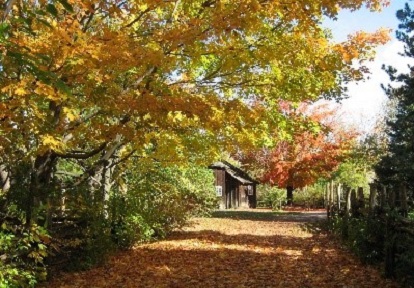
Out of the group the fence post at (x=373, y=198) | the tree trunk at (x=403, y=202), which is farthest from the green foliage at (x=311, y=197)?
the tree trunk at (x=403, y=202)

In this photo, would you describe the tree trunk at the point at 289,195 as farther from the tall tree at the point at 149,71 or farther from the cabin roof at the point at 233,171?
the tall tree at the point at 149,71

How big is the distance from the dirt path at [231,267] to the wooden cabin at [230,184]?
28771 millimetres

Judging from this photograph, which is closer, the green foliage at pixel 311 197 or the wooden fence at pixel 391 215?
the wooden fence at pixel 391 215

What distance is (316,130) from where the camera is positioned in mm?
13133

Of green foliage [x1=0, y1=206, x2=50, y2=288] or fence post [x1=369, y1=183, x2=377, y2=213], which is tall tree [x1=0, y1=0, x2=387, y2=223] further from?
fence post [x1=369, y1=183, x2=377, y2=213]

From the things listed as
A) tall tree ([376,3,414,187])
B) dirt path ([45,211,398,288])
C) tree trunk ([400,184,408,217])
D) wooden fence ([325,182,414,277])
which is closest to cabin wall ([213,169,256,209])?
tall tree ([376,3,414,187])

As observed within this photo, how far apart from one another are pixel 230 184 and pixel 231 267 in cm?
3602

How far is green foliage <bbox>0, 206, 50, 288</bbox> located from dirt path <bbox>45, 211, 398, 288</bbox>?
98cm

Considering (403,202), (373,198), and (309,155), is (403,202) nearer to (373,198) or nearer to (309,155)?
(373,198)

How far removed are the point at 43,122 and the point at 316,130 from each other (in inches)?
332

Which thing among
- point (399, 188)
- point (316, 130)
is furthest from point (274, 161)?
point (399, 188)

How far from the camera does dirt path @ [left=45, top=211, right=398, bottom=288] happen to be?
28.6 feet

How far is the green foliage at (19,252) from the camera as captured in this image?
22.4 ft

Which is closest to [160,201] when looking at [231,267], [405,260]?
[231,267]
